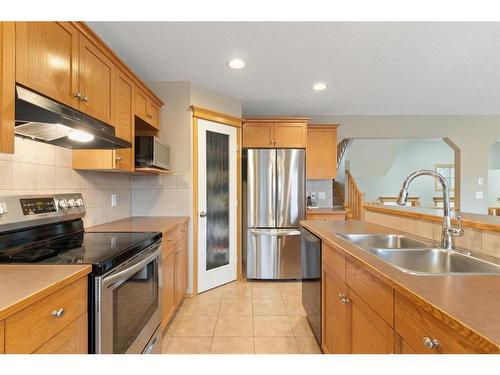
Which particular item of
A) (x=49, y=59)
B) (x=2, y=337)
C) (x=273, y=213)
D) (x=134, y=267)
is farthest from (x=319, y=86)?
(x=2, y=337)

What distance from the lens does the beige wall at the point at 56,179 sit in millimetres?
→ 1390

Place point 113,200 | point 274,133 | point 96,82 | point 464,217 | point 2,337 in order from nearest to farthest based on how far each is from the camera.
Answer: point 2,337 < point 464,217 < point 96,82 < point 113,200 < point 274,133

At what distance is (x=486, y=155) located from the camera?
4496 millimetres

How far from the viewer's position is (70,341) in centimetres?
93

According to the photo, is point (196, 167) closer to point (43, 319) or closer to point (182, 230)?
point (182, 230)

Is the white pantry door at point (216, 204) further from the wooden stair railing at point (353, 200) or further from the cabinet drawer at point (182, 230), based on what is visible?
the wooden stair railing at point (353, 200)

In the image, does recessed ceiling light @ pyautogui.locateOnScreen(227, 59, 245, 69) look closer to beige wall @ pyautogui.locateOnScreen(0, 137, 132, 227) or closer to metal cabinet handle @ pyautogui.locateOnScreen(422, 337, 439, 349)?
beige wall @ pyautogui.locateOnScreen(0, 137, 132, 227)

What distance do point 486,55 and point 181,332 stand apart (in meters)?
3.69

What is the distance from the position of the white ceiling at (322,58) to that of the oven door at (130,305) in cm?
166

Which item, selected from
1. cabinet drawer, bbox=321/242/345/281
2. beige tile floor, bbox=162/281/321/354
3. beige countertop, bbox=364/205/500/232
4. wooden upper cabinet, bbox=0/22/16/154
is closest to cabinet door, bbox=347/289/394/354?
cabinet drawer, bbox=321/242/345/281

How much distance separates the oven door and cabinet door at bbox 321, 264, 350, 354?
44.3 inches

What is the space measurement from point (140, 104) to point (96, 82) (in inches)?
26.5
